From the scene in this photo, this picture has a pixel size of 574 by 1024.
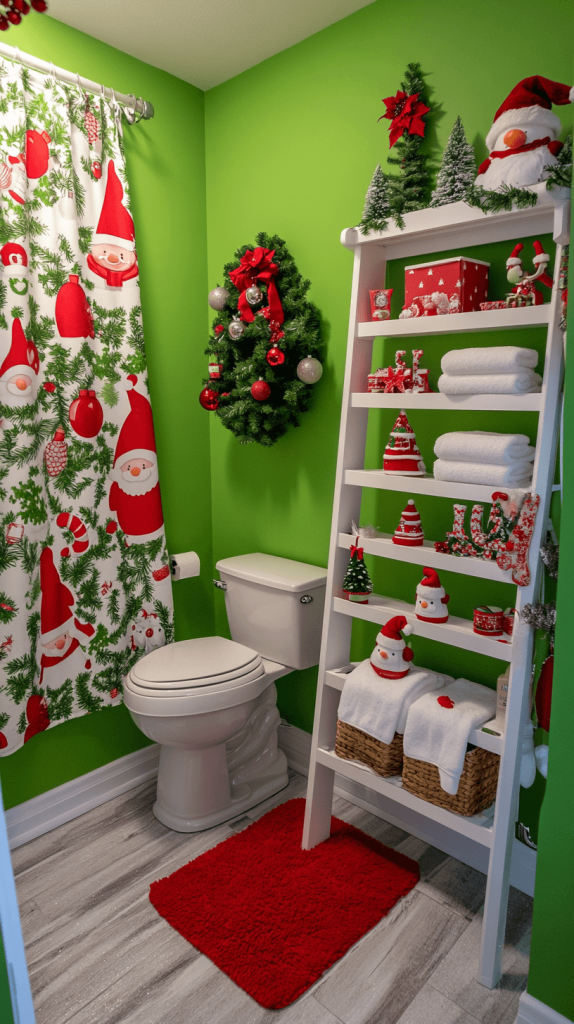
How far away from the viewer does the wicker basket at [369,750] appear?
1783 millimetres

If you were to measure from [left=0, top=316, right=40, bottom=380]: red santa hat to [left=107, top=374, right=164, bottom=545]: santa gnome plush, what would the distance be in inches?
15.5

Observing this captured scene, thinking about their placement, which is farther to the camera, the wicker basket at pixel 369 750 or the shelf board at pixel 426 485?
the wicker basket at pixel 369 750

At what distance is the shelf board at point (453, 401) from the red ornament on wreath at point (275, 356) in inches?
13.8

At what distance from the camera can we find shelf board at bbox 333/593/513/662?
1572 mm

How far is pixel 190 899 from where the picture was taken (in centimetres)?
182

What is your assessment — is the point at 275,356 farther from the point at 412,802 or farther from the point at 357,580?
the point at 412,802

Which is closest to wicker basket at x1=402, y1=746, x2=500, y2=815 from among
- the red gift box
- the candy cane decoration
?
the red gift box

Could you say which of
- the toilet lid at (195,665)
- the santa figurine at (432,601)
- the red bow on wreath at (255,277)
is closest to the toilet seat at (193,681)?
the toilet lid at (195,665)

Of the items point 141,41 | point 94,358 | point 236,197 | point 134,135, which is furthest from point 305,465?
point 141,41

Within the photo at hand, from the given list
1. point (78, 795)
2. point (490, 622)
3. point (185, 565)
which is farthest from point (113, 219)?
point (78, 795)

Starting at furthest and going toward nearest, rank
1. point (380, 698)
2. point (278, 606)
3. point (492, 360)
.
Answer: point (278, 606), point (380, 698), point (492, 360)

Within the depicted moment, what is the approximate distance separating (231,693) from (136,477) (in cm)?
87

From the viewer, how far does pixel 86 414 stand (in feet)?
7.10

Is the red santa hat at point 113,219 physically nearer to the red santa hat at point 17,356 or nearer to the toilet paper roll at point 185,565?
the red santa hat at point 17,356
